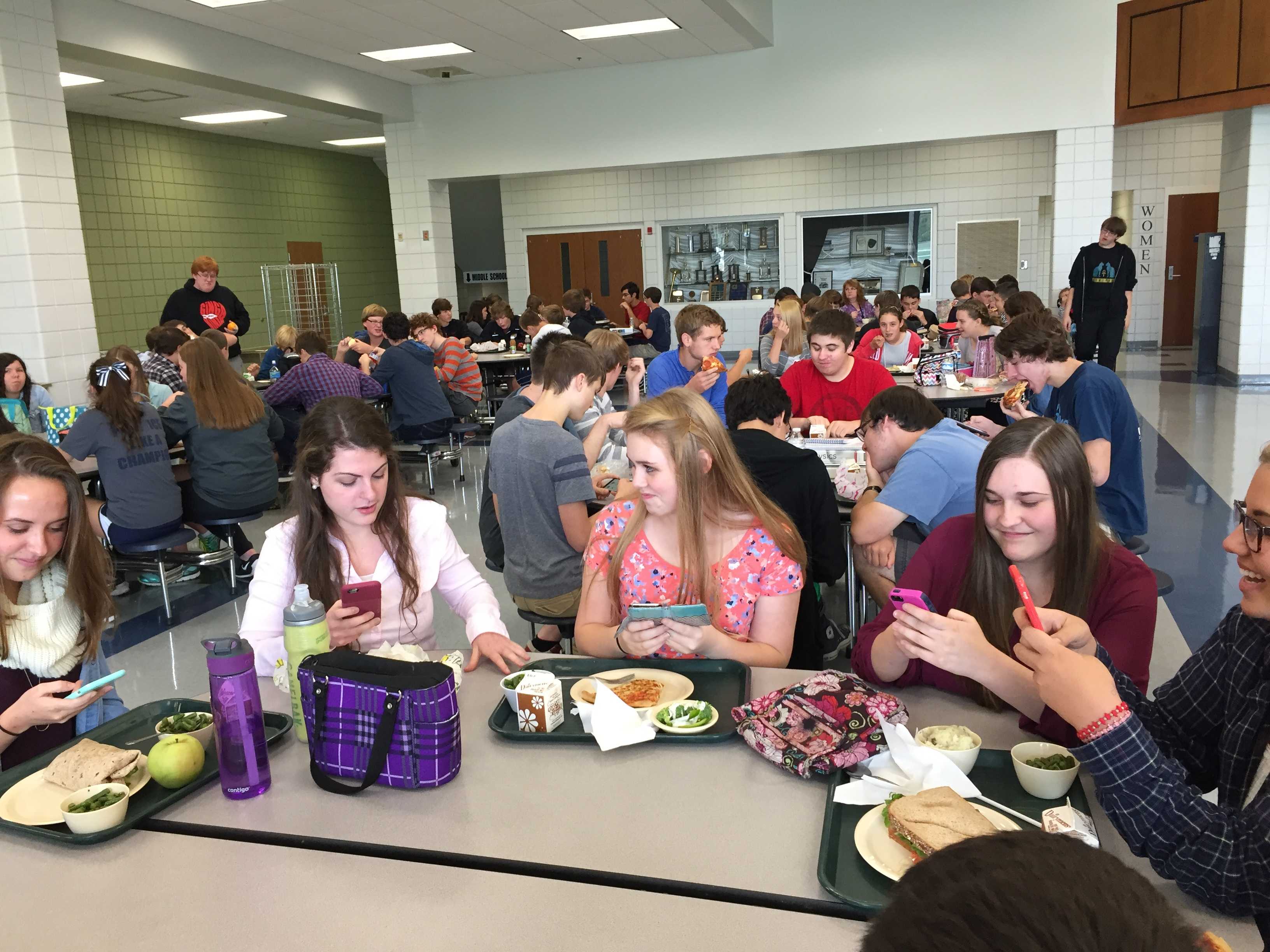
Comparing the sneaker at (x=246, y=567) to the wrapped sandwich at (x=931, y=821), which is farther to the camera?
the sneaker at (x=246, y=567)

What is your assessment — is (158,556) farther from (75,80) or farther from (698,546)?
(75,80)

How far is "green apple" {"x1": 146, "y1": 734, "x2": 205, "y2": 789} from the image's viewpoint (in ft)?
5.30

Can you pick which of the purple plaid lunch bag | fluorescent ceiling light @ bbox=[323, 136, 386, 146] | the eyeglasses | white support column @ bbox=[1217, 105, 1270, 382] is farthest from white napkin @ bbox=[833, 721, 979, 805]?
fluorescent ceiling light @ bbox=[323, 136, 386, 146]

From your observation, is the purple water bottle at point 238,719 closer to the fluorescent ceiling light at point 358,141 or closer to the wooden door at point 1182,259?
the fluorescent ceiling light at point 358,141

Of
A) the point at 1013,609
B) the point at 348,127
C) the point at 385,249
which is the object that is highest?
the point at 348,127

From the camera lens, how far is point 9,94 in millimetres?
6723

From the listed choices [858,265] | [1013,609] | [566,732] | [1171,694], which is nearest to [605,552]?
[566,732]

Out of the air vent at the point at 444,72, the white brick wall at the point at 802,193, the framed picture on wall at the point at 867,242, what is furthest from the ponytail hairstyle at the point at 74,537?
the framed picture on wall at the point at 867,242

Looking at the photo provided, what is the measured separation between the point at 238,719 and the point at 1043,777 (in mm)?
1254

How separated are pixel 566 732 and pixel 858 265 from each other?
42.6ft

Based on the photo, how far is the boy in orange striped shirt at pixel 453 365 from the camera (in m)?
8.37

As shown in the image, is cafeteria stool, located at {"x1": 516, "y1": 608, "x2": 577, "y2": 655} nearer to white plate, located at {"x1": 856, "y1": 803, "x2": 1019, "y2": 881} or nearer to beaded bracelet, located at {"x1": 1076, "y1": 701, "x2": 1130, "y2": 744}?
white plate, located at {"x1": 856, "y1": 803, "x2": 1019, "y2": 881}

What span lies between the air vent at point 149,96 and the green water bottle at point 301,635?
10.7 m

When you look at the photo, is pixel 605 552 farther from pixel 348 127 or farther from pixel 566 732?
pixel 348 127
